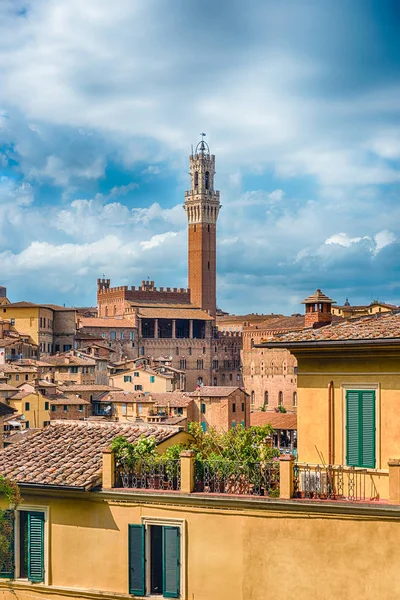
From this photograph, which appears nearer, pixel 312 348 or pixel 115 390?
pixel 312 348

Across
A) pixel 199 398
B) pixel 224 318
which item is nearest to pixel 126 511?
pixel 199 398

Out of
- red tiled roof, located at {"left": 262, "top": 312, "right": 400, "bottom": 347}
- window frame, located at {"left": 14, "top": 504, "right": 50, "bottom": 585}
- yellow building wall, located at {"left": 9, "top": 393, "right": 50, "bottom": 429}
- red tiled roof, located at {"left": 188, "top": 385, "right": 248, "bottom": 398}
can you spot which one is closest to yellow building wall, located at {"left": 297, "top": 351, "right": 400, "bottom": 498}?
red tiled roof, located at {"left": 262, "top": 312, "right": 400, "bottom": 347}

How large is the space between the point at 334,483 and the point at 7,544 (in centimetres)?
390

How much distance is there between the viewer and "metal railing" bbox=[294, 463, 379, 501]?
448 inches

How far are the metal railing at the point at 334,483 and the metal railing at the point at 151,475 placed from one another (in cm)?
139

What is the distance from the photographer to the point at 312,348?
12.1 m

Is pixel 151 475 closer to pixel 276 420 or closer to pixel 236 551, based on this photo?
pixel 236 551

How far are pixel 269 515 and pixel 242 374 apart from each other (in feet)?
326

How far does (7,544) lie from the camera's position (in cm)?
1244

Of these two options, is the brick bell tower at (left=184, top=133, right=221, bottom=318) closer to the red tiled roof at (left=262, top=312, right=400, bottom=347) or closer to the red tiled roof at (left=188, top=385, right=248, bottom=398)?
the red tiled roof at (left=188, top=385, right=248, bottom=398)

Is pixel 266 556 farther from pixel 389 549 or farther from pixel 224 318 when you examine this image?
pixel 224 318

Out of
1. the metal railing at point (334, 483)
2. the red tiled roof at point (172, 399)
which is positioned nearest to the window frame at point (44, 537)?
the metal railing at point (334, 483)

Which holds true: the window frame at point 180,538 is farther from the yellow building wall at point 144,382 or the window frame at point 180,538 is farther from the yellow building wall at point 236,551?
the yellow building wall at point 144,382

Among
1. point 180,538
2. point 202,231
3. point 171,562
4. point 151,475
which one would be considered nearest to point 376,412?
point 180,538
